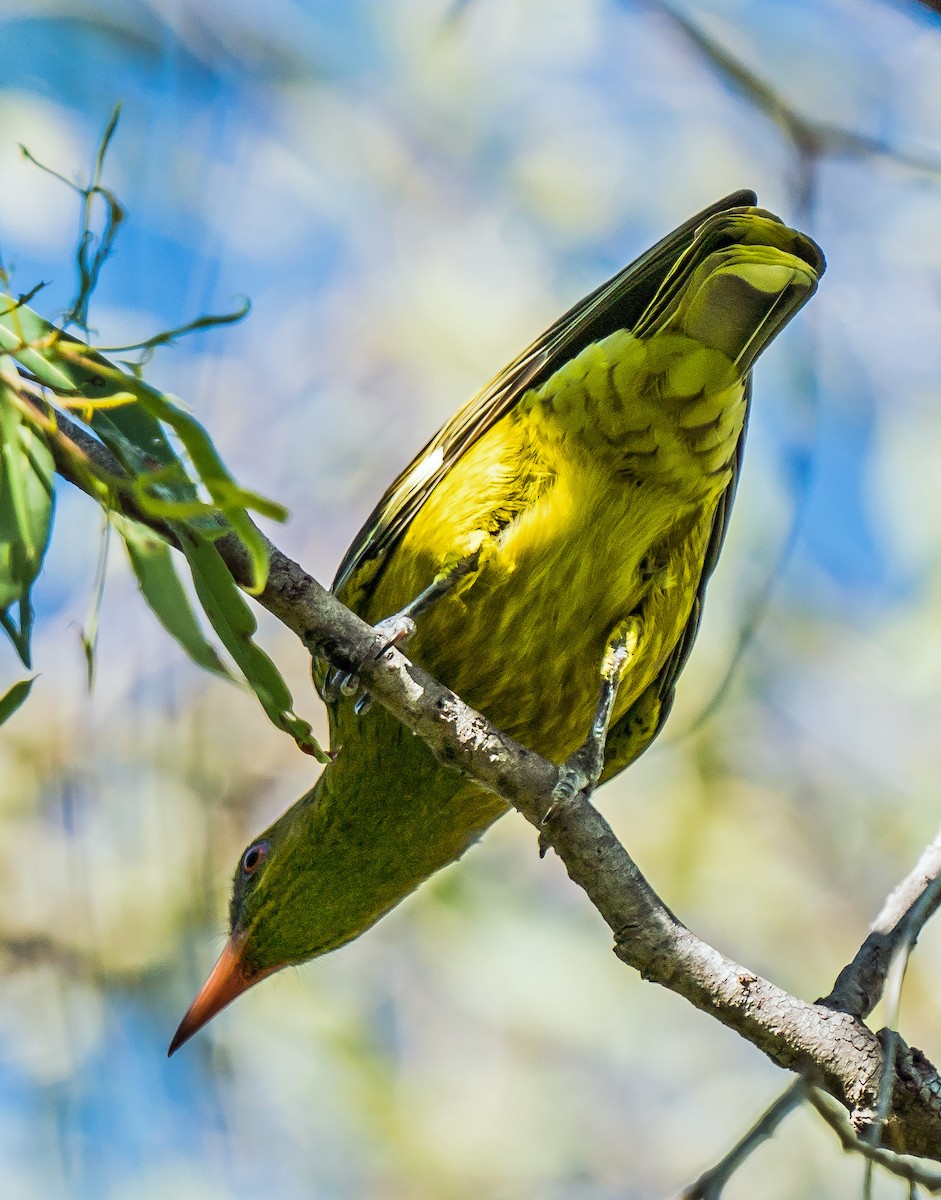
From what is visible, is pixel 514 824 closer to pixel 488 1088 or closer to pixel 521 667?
pixel 488 1088

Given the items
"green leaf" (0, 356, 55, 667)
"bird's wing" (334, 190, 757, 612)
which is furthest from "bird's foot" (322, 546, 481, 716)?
"green leaf" (0, 356, 55, 667)

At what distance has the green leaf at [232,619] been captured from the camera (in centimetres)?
209

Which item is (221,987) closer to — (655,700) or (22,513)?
(655,700)

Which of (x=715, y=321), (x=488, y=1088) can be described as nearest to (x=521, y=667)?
(x=715, y=321)

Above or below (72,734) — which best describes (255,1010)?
below

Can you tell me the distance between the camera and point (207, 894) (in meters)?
4.40

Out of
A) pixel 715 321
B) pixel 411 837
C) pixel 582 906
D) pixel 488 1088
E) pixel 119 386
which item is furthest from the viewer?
pixel 582 906

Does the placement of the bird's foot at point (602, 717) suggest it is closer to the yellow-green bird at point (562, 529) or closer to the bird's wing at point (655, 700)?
the yellow-green bird at point (562, 529)

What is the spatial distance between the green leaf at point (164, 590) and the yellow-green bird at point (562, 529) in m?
1.08

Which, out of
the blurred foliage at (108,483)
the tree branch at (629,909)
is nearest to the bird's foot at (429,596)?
the tree branch at (629,909)

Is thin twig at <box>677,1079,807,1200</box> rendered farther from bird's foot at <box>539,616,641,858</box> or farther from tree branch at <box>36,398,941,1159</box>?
bird's foot at <box>539,616,641,858</box>

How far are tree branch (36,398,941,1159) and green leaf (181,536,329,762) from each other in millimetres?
220

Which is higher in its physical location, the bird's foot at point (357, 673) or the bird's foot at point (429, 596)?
the bird's foot at point (429, 596)

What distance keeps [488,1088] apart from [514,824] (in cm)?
129
